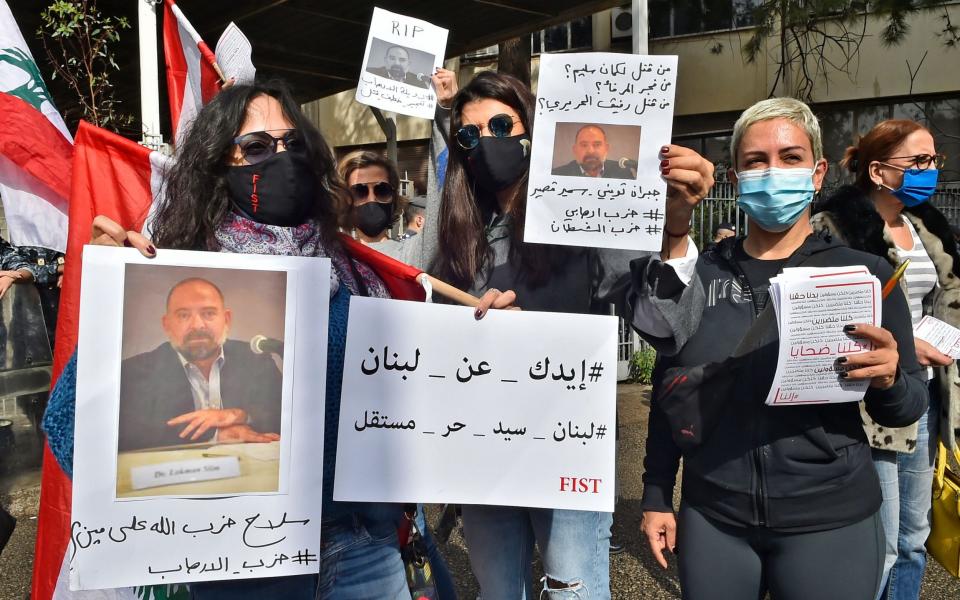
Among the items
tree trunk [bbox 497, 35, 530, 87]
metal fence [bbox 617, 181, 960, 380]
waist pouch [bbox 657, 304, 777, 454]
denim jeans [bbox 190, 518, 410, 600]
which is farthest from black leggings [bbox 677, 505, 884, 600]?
tree trunk [bbox 497, 35, 530, 87]

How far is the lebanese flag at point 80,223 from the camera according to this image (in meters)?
1.90

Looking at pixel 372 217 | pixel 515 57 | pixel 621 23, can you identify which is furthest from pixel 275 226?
pixel 621 23

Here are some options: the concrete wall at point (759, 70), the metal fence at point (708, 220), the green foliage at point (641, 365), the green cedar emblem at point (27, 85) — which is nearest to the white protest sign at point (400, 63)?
the green cedar emblem at point (27, 85)

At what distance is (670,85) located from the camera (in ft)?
6.55

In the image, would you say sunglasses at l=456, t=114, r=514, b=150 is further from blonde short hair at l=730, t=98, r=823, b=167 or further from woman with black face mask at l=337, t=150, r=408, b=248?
woman with black face mask at l=337, t=150, r=408, b=248

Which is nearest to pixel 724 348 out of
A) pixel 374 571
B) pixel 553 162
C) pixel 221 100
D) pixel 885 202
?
pixel 553 162

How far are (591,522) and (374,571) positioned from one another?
2.07ft

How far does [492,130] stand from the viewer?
7.42 feet

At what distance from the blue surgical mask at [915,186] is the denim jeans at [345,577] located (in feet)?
7.84

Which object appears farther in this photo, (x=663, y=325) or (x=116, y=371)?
(x=663, y=325)

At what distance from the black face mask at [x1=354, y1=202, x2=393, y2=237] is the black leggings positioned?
222cm

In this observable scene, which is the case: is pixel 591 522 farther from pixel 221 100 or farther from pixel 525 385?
pixel 221 100

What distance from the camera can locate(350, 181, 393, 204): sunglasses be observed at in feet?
12.6

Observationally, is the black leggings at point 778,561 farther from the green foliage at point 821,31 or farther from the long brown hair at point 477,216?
the green foliage at point 821,31
